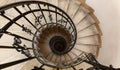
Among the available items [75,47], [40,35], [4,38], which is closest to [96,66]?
[4,38]

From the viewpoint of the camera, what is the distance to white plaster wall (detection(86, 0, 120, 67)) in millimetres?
6570

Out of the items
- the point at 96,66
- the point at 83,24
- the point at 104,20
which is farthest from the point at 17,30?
the point at 104,20

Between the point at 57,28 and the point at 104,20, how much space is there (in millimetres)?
1816

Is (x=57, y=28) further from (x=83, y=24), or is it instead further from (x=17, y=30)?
(x=17, y=30)

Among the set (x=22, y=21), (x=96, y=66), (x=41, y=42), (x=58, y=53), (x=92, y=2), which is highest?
(x=92, y=2)

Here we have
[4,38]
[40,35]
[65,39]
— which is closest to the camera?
[4,38]

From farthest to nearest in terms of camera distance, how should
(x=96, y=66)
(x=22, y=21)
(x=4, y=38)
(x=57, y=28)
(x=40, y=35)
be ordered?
(x=57, y=28), (x=40, y=35), (x=22, y=21), (x=4, y=38), (x=96, y=66)

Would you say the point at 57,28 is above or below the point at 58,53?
above

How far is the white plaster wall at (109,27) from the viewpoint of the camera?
657cm

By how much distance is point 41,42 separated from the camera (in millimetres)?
6383

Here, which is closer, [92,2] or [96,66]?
[96,66]

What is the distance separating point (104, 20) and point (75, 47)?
1503mm

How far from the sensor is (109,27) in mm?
6789

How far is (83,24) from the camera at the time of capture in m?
6.39
